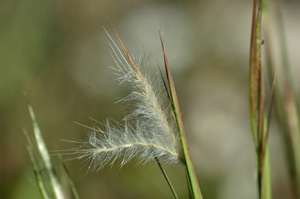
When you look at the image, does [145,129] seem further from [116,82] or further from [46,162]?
[116,82]

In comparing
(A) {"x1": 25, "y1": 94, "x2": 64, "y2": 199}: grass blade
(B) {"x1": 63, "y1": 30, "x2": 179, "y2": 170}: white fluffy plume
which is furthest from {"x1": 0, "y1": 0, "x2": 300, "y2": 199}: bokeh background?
(B) {"x1": 63, "y1": 30, "x2": 179, "y2": 170}: white fluffy plume

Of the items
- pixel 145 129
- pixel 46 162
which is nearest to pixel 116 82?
pixel 46 162

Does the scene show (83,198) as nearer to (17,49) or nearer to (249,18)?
(17,49)

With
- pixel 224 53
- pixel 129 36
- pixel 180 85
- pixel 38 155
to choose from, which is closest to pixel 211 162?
pixel 180 85

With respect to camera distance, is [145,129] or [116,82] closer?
[145,129]

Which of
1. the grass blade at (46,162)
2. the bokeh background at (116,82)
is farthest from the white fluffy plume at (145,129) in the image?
the bokeh background at (116,82)

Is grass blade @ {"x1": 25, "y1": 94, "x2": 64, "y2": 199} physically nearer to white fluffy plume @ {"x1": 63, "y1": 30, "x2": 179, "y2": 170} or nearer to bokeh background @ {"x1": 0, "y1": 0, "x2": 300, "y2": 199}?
white fluffy plume @ {"x1": 63, "y1": 30, "x2": 179, "y2": 170}

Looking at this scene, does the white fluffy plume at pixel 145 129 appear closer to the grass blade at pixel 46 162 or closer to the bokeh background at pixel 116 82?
the grass blade at pixel 46 162

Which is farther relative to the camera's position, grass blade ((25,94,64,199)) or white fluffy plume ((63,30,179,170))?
grass blade ((25,94,64,199))

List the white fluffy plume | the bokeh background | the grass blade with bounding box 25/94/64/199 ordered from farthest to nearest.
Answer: the bokeh background → the grass blade with bounding box 25/94/64/199 → the white fluffy plume
